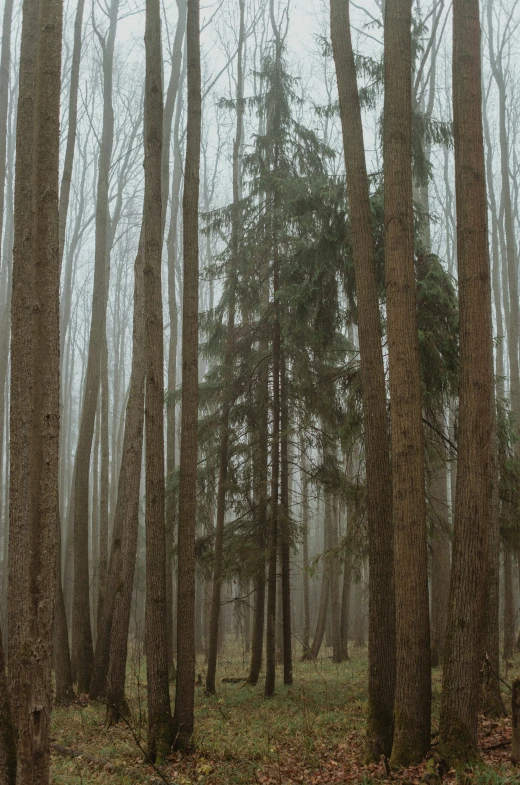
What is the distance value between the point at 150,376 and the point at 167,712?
3.89 m

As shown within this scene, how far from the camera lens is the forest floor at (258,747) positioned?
630 cm

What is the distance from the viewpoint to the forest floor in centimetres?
630

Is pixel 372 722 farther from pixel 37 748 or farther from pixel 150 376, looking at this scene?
pixel 150 376

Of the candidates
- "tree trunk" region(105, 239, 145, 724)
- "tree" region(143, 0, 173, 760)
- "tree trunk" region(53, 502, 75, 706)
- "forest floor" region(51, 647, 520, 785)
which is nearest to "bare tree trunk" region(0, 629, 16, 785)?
"forest floor" region(51, 647, 520, 785)

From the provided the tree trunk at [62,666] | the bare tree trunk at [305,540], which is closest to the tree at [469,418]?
the bare tree trunk at [305,540]

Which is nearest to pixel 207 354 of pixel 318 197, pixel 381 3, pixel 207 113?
pixel 318 197

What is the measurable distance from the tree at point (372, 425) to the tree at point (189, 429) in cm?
201

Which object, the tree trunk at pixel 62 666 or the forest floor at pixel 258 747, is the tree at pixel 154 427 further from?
the tree trunk at pixel 62 666

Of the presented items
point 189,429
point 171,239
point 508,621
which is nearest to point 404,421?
point 189,429

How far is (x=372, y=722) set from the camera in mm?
6824

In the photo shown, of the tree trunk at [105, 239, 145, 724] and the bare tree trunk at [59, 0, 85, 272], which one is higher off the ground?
the bare tree trunk at [59, 0, 85, 272]

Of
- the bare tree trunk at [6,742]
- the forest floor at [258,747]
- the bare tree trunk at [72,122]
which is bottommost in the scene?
the forest floor at [258,747]

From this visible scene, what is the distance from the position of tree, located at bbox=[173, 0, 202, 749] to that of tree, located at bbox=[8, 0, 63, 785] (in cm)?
212

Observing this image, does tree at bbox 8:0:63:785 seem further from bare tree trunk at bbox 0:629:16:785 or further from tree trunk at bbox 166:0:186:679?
tree trunk at bbox 166:0:186:679
